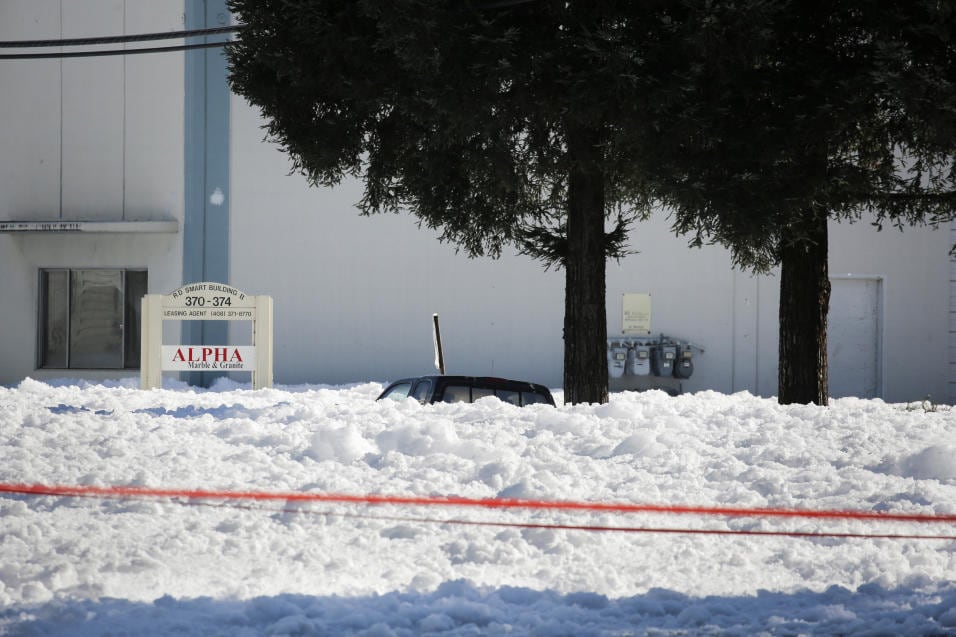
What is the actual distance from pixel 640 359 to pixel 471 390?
1303cm

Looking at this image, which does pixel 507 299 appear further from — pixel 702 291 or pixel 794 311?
pixel 794 311

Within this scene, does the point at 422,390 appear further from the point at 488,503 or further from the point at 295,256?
the point at 295,256

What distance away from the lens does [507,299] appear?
83.7 feet

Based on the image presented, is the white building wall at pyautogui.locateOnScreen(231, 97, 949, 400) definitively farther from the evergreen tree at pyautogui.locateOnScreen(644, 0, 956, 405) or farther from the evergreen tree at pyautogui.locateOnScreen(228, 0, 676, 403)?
the evergreen tree at pyautogui.locateOnScreen(644, 0, 956, 405)

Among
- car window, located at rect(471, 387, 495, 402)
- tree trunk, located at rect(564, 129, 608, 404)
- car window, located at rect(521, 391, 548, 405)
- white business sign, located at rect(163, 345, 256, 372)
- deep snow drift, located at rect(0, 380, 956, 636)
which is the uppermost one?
tree trunk, located at rect(564, 129, 608, 404)

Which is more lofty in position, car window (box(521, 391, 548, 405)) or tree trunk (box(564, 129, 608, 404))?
tree trunk (box(564, 129, 608, 404))

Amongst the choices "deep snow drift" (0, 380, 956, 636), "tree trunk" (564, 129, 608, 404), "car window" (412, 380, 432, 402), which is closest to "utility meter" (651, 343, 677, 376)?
"tree trunk" (564, 129, 608, 404)

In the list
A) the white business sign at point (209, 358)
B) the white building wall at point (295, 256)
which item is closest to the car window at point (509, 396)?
the white business sign at point (209, 358)

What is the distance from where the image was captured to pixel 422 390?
505 inches

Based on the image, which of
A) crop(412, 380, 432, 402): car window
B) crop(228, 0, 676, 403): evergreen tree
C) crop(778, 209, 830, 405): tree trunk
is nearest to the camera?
crop(228, 0, 676, 403): evergreen tree

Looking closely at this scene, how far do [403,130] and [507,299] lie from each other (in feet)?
40.6

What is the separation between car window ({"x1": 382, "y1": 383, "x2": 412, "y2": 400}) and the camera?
13664 millimetres

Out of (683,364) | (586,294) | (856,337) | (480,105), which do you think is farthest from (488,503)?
(856,337)

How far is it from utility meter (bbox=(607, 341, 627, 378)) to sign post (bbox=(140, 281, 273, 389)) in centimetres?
972
